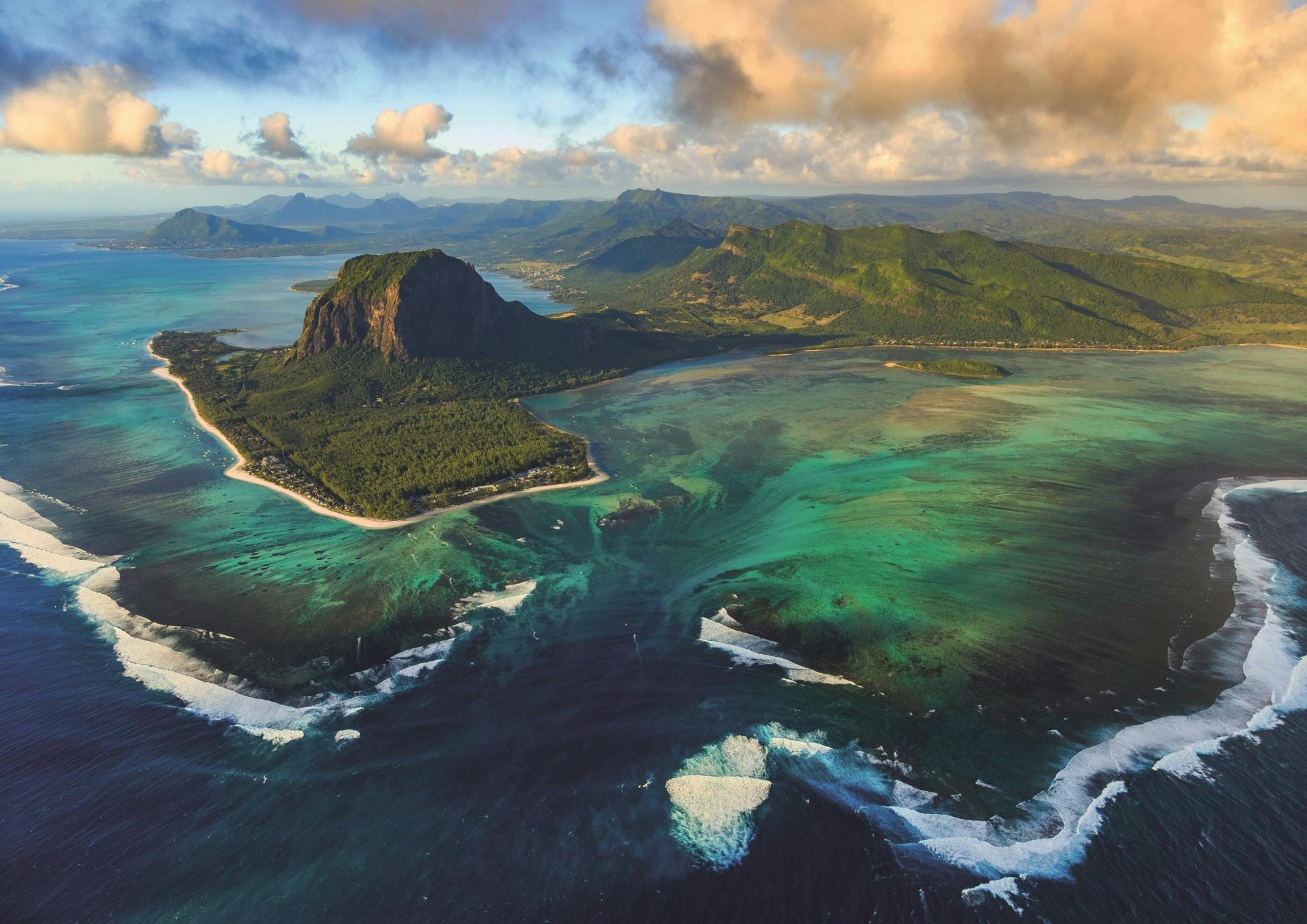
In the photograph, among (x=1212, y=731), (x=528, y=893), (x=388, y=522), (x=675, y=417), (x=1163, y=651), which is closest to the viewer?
(x=528, y=893)

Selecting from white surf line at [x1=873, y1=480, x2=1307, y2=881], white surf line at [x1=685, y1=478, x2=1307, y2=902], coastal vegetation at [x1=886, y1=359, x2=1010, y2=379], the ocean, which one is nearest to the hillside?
the ocean

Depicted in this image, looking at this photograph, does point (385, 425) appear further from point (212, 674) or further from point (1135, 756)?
point (1135, 756)

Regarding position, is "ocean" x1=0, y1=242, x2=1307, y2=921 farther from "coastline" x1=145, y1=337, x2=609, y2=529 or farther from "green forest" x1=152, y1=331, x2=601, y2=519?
"green forest" x1=152, y1=331, x2=601, y2=519

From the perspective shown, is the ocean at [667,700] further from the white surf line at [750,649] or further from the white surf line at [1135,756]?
the white surf line at [750,649]

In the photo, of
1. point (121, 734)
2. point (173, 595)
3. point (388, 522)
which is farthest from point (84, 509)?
point (121, 734)

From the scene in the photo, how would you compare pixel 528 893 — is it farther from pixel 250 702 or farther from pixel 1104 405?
pixel 1104 405

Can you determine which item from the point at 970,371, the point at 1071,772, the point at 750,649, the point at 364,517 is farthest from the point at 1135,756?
the point at 970,371

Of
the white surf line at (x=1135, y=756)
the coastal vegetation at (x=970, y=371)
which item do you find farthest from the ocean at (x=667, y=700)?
the coastal vegetation at (x=970, y=371)
